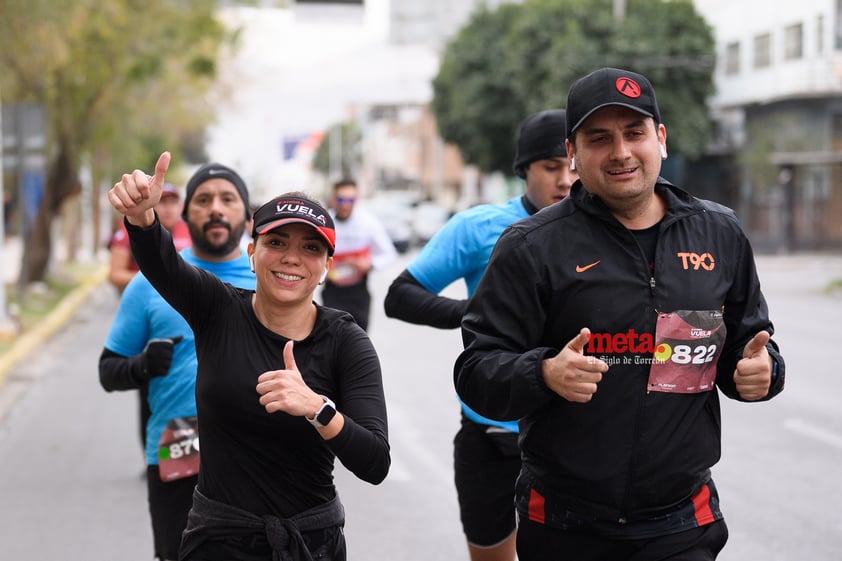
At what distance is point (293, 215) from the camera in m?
3.36

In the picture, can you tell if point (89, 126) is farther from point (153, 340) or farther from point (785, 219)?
point (785, 219)

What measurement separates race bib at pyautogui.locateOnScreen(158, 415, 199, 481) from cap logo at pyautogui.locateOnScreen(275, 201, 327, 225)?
1446 mm

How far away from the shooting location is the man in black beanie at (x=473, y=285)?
15.5 feet

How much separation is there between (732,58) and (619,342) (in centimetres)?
4314

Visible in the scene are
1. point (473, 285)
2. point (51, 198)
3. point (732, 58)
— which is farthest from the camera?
point (732, 58)

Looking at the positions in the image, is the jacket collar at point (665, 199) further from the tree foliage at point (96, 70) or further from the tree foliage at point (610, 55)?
the tree foliage at point (610, 55)

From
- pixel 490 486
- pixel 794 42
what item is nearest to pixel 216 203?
pixel 490 486

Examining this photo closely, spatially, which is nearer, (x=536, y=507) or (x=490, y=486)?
(x=536, y=507)

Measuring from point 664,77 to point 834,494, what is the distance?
36.5 meters

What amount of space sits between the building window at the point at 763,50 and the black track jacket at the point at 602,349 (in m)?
40.1

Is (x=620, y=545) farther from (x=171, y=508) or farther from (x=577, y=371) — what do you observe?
(x=171, y=508)

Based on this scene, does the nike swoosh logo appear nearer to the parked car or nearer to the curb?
the curb

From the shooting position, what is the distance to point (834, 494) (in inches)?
295

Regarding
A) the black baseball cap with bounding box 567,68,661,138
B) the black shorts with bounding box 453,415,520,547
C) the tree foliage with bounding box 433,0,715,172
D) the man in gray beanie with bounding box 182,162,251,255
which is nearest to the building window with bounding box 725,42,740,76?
the tree foliage with bounding box 433,0,715,172
